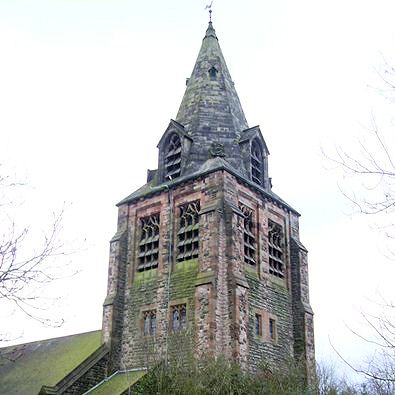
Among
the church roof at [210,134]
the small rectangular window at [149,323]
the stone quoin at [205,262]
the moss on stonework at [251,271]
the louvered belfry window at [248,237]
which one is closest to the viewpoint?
the stone quoin at [205,262]

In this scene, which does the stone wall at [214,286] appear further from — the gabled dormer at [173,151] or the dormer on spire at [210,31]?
the dormer on spire at [210,31]

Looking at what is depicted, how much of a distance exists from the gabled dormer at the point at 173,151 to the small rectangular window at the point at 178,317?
6538mm

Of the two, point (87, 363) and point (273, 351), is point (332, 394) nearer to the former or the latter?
point (273, 351)

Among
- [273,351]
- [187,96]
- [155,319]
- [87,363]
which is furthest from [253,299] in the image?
[187,96]

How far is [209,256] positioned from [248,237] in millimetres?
3055

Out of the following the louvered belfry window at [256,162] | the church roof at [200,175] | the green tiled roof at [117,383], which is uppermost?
the louvered belfry window at [256,162]

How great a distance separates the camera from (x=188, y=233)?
1049 inches

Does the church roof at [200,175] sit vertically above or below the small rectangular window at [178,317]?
above

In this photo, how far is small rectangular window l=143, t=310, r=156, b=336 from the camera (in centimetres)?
2600

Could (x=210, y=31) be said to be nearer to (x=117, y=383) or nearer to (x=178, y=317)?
(x=178, y=317)

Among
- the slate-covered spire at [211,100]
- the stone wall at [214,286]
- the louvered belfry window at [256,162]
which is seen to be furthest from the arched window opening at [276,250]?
the slate-covered spire at [211,100]

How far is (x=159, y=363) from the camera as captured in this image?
21.3 m

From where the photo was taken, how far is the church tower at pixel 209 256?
78.8ft

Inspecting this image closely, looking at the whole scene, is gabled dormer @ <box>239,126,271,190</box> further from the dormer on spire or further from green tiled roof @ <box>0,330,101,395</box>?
green tiled roof @ <box>0,330,101,395</box>
